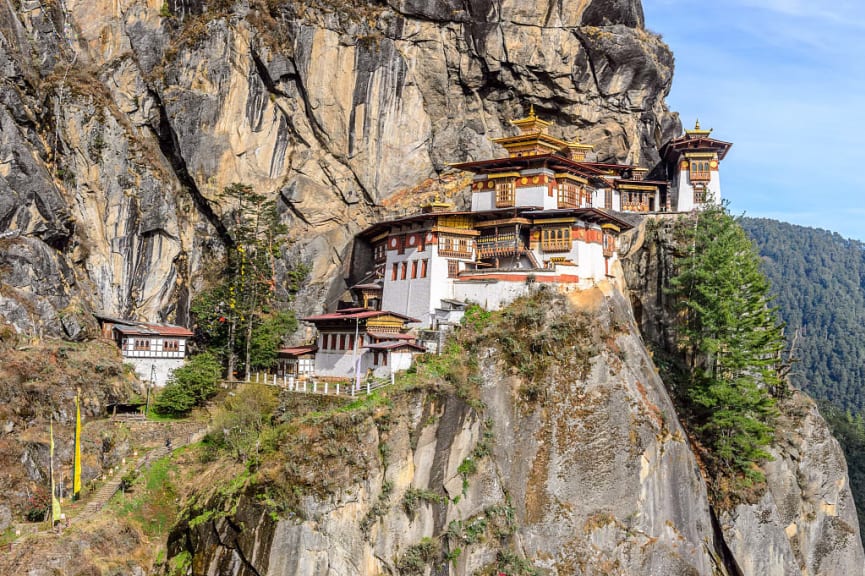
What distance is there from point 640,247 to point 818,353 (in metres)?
122

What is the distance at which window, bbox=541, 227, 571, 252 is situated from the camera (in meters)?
53.4

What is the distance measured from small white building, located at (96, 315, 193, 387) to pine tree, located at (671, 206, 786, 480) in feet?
114

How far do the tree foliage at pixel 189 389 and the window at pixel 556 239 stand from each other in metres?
23.5

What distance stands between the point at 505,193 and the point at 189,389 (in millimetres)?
25567

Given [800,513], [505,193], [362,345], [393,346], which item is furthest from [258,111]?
[800,513]

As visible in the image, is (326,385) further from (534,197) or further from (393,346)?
(534,197)

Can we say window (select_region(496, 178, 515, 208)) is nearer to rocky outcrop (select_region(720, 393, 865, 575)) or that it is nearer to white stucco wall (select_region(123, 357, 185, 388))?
rocky outcrop (select_region(720, 393, 865, 575))

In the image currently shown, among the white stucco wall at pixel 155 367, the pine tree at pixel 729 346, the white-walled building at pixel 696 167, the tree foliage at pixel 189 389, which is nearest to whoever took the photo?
the tree foliage at pixel 189 389

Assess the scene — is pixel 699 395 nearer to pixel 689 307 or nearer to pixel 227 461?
pixel 689 307

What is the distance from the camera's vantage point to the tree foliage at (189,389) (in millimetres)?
49156

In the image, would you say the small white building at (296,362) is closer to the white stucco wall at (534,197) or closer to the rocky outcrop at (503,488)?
the rocky outcrop at (503,488)

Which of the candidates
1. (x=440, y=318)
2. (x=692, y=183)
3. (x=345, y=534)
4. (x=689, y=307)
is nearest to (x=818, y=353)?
(x=692, y=183)

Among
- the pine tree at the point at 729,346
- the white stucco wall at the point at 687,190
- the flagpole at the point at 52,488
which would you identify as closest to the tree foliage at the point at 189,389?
the flagpole at the point at 52,488

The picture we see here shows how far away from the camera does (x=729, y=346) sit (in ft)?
165
